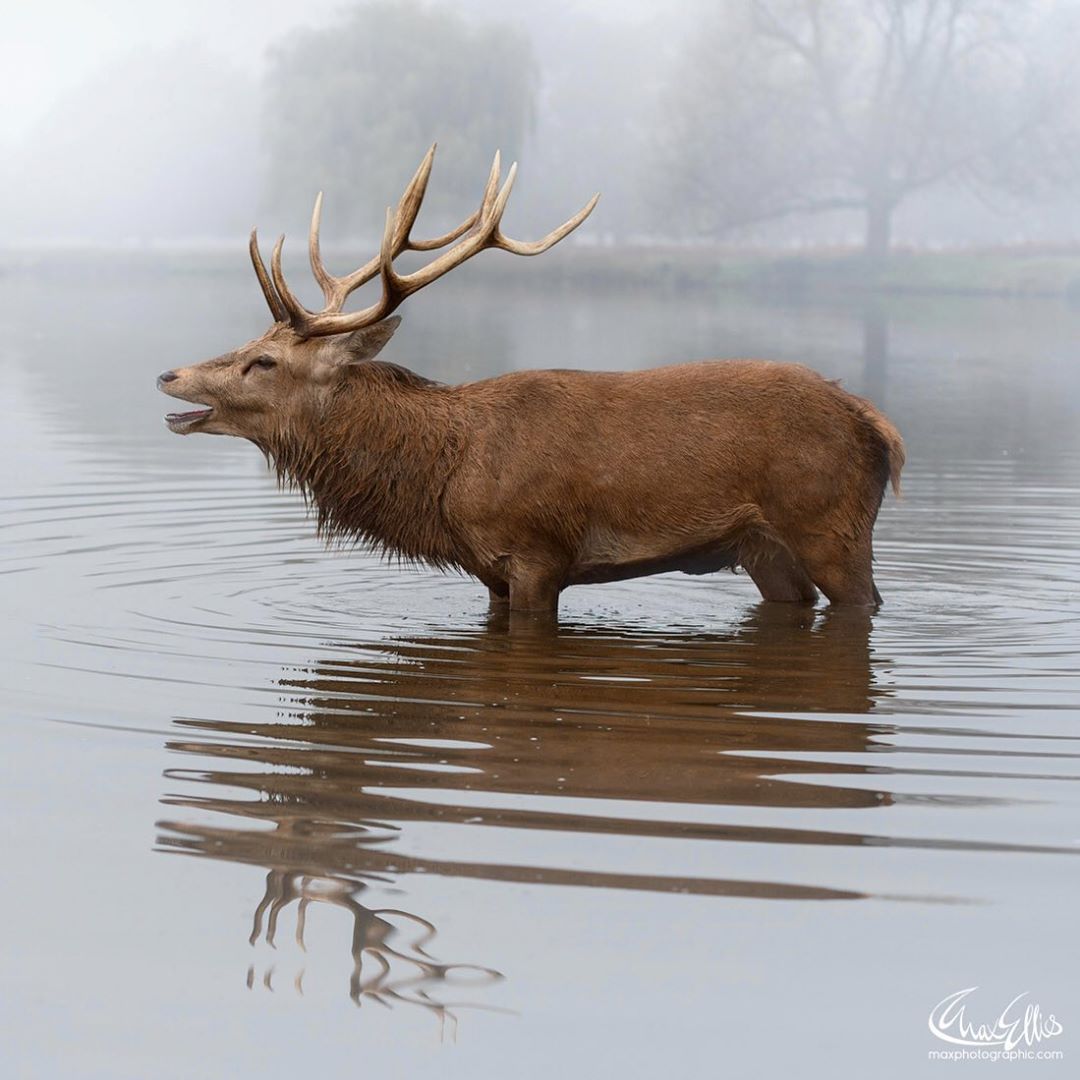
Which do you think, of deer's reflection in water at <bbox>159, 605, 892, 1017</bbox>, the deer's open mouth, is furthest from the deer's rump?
the deer's open mouth

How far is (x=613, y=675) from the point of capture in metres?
7.59

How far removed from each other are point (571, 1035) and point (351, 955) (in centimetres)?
64

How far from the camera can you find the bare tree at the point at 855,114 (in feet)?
177

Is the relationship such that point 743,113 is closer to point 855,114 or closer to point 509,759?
point 855,114

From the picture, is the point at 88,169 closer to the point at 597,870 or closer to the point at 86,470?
the point at 86,470

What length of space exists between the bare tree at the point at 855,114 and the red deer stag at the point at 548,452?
45.5 meters

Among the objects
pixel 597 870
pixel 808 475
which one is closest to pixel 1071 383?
pixel 808 475

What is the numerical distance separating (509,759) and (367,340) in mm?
2939

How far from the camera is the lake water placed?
423cm

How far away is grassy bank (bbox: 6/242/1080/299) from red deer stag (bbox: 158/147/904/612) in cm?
4168

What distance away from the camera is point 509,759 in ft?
20.3

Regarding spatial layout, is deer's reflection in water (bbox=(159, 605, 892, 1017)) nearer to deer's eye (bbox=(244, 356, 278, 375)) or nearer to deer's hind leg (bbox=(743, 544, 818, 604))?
deer's hind leg (bbox=(743, 544, 818, 604))

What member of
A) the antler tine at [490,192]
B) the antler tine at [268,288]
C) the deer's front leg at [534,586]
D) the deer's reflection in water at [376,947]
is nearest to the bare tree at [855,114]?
the antler tine at [490,192]

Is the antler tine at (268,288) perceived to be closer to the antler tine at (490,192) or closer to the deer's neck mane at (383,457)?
the deer's neck mane at (383,457)
